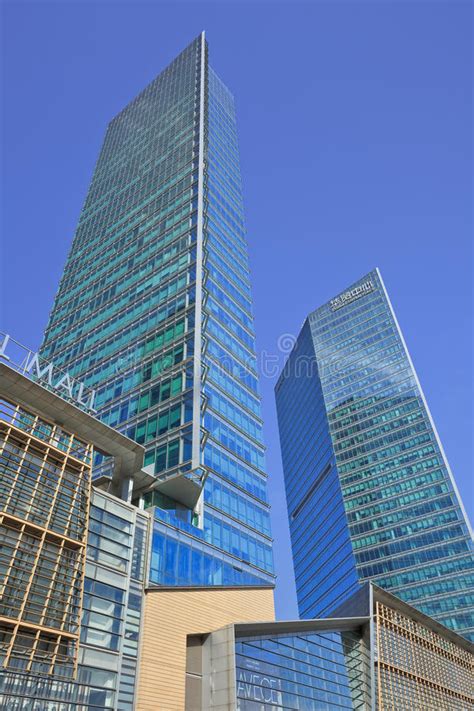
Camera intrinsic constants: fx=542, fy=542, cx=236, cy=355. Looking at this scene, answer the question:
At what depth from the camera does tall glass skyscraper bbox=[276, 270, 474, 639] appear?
12644cm

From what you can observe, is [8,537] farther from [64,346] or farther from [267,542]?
[64,346]

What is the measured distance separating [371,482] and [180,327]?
10316 cm

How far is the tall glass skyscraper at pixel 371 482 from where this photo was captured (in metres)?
126

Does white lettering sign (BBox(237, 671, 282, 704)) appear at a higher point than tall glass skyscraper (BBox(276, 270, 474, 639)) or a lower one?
lower

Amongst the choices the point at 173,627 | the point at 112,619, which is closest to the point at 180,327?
the point at 173,627

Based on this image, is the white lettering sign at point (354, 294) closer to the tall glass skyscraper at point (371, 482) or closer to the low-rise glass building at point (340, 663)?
the tall glass skyscraper at point (371, 482)

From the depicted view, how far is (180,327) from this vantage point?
2534 inches

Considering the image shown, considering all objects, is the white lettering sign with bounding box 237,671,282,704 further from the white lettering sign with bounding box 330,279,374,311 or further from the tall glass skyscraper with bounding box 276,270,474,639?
the white lettering sign with bounding box 330,279,374,311

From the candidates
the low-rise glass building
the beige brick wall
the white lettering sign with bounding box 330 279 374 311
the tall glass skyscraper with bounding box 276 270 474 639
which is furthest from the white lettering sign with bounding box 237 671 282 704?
the white lettering sign with bounding box 330 279 374 311

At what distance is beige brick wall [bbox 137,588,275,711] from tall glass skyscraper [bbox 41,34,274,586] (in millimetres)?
1524

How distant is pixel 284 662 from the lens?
127 ft

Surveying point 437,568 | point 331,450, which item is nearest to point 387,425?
point 331,450

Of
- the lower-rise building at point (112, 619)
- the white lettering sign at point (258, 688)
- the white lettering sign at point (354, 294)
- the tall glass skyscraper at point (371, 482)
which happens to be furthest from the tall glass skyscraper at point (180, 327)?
the white lettering sign at point (354, 294)

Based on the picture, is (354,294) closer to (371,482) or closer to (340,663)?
(371,482)
